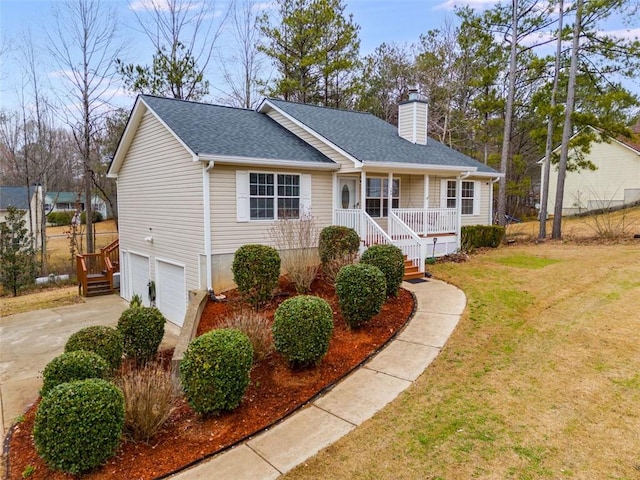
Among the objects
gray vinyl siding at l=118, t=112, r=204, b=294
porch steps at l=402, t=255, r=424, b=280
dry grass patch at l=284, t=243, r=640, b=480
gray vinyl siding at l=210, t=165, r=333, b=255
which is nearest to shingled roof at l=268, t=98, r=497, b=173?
gray vinyl siding at l=210, t=165, r=333, b=255

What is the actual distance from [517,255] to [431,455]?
1093 cm

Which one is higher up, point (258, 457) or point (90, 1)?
point (90, 1)

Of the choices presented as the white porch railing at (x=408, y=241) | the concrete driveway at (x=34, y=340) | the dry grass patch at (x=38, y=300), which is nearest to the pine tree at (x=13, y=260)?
the dry grass patch at (x=38, y=300)

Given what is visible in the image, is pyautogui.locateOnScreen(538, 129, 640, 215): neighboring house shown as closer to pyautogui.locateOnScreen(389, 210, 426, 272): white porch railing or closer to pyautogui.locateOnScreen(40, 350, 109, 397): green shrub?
pyautogui.locateOnScreen(389, 210, 426, 272): white porch railing

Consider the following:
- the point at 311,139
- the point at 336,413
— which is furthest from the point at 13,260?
the point at 336,413

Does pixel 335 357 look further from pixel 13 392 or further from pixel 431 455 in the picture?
pixel 13 392

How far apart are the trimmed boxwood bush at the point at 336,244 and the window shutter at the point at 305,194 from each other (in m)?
1.58

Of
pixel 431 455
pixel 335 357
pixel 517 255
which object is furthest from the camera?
pixel 517 255

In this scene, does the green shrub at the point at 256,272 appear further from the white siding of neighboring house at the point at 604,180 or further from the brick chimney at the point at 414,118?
the white siding of neighboring house at the point at 604,180

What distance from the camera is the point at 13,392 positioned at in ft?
23.4

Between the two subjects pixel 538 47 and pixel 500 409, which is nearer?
pixel 500 409

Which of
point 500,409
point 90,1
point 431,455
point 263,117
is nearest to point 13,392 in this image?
point 431,455

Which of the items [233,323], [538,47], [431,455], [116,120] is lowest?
→ [431,455]

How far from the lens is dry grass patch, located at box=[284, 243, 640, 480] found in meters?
3.73
